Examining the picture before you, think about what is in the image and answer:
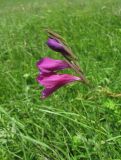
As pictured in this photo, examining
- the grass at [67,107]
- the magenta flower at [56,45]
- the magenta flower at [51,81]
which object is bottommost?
the grass at [67,107]

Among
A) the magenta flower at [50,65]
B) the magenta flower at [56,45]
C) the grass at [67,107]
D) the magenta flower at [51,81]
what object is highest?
the magenta flower at [56,45]

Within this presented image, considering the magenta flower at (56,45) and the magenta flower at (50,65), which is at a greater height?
the magenta flower at (56,45)

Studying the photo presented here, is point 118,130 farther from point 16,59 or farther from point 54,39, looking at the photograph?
point 16,59

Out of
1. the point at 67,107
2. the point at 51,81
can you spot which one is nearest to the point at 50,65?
the point at 51,81

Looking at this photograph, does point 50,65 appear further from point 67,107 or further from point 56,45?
point 67,107

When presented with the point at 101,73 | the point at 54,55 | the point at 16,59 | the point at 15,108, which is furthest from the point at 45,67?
the point at 16,59

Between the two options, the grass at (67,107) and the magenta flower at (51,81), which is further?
the grass at (67,107)

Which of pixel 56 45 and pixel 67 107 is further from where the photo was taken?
pixel 67 107
